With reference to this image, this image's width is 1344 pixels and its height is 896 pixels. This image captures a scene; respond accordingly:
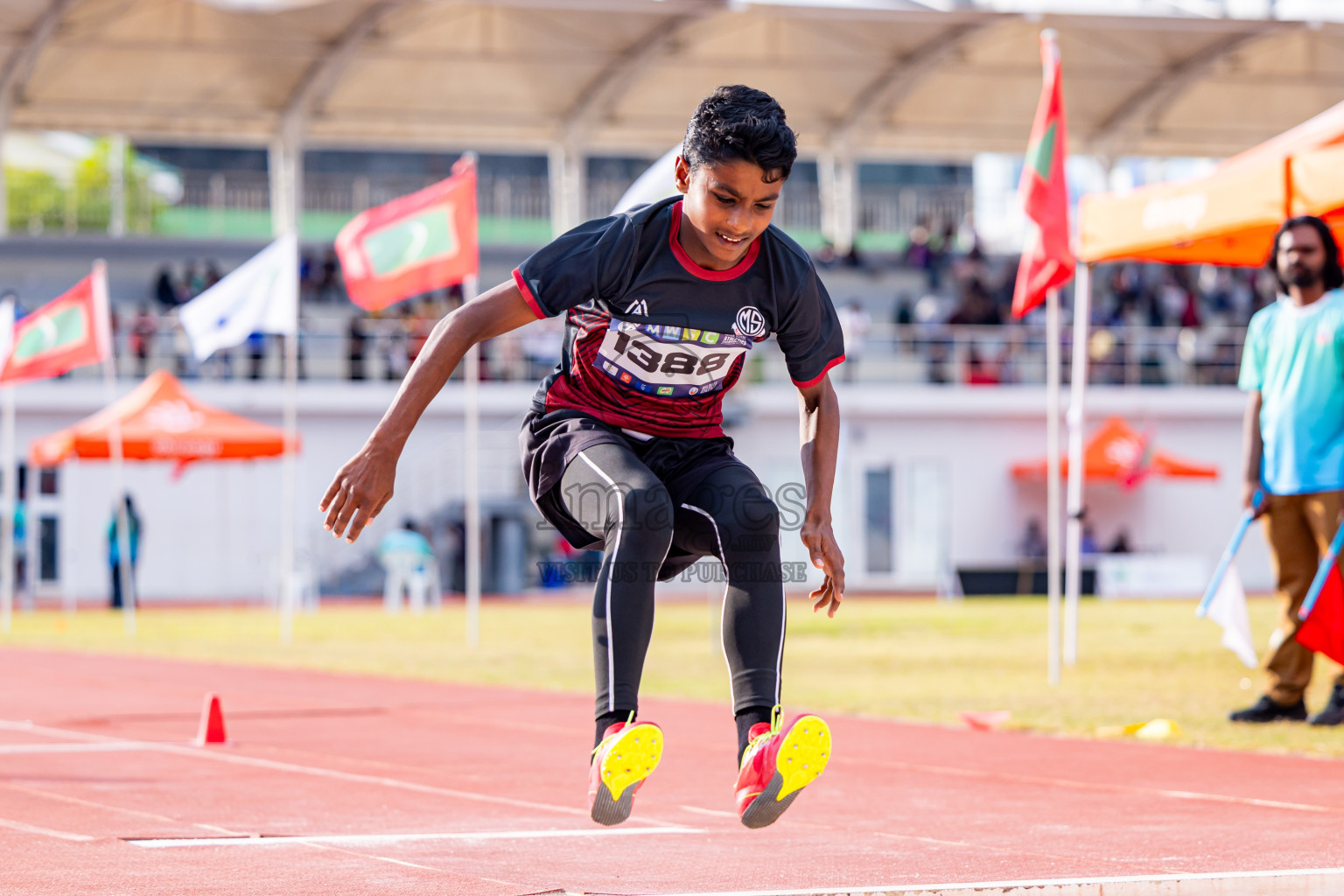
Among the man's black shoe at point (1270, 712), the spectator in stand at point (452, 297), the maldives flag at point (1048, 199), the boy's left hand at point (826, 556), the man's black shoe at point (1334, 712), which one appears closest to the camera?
the boy's left hand at point (826, 556)

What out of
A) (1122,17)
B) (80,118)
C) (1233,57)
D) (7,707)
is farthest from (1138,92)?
(7,707)

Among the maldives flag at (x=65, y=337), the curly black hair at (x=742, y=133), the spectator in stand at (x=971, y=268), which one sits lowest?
the curly black hair at (x=742, y=133)

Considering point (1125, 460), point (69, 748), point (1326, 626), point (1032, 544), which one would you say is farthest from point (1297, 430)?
point (1032, 544)

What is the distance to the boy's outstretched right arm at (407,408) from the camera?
3773 mm

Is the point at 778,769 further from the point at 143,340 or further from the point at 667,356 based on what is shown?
the point at 143,340

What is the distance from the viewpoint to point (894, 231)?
40750 millimetres

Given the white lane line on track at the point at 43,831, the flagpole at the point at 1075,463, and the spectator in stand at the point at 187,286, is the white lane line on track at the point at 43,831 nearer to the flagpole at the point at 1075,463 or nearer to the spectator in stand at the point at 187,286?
the flagpole at the point at 1075,463

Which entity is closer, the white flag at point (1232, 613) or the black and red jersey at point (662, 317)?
the black and red jersey at point (662, 317)

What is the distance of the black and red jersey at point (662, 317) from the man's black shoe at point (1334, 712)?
459cm

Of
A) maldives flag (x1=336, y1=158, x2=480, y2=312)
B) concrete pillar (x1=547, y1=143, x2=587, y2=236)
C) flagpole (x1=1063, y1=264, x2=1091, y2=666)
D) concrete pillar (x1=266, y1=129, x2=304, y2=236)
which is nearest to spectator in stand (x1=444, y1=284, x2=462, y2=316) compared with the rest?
concrete pillar (x1=547, y1=143, x2=587, y2=236)

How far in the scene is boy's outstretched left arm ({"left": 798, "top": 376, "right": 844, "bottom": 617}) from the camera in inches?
170

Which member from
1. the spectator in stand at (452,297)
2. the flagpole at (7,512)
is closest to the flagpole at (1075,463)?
the flagpole at (7,512)

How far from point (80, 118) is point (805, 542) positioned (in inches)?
1349

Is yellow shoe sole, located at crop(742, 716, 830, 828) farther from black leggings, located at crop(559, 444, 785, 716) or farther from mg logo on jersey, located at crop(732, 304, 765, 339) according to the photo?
mg logo on jersey, located at crop(732, 304, 765, 339)
